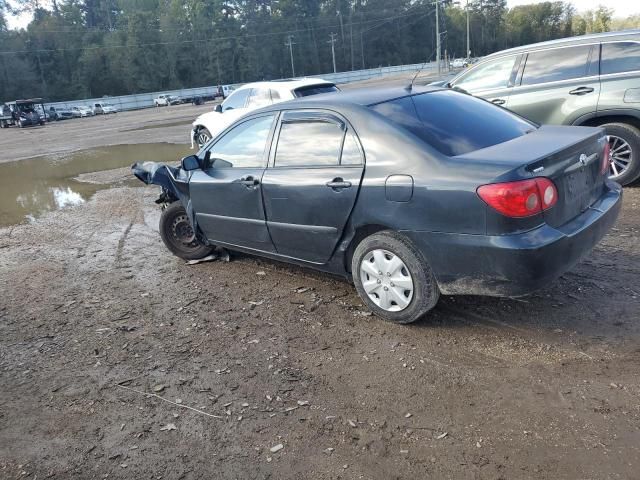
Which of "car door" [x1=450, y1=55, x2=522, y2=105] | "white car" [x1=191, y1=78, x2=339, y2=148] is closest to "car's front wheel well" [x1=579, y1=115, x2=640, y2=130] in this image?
"car door" [x1=450, y1=55, x2=522, y2=105]

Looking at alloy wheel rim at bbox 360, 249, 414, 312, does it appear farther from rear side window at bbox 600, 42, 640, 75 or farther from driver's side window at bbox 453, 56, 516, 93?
driver's side window at bbox 453, 56, 516, 93

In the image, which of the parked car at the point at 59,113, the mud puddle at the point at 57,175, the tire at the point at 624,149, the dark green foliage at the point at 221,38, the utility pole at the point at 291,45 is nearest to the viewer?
the tire at the point at 624,149

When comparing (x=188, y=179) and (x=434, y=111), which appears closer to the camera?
(x=434, y=111)

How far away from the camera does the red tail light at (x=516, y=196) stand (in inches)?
124

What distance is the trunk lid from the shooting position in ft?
10.7

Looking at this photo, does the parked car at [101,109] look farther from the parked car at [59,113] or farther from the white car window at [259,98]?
the white car window at [259,98]

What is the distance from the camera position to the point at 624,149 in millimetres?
6555

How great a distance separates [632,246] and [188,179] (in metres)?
4.33

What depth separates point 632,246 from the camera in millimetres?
A: 4973

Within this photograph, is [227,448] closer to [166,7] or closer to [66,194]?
[66,194]

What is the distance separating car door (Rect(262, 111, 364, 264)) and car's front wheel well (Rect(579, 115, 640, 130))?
4373 mm

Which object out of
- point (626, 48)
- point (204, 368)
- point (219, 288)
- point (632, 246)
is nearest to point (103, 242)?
point (219, 288)

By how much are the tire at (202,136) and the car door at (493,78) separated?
21.7 feet

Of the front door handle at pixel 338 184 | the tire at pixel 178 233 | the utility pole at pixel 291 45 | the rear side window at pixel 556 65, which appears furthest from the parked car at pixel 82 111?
the front door handle at pixel 338 184
